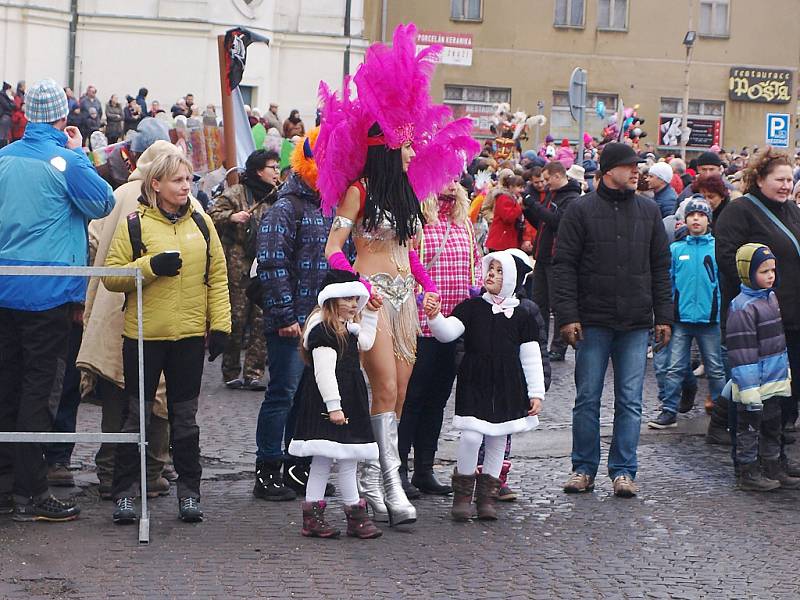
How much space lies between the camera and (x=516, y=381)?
8.39 m

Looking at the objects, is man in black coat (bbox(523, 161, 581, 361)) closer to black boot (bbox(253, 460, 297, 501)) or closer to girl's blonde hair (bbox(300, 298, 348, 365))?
black boot (bbox(253, 460, 297, 501))

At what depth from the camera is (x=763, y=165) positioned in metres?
9.75

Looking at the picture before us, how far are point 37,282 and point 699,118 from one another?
1687 inches

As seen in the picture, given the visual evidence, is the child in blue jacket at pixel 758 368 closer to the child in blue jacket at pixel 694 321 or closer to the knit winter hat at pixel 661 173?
the child in blue jacket at pixel 694 321

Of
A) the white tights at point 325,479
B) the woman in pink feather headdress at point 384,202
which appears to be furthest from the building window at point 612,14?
the white tights at point 325,479

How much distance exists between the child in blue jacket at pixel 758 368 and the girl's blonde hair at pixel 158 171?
143 inches

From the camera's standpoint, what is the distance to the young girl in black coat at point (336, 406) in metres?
7.65

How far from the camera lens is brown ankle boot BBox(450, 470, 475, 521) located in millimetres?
8172

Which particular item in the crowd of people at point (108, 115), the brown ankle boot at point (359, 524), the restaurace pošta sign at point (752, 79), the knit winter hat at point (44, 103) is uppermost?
the restaurace pošta sign at point (752, 79)

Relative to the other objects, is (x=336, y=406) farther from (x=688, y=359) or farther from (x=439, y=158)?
(x=688, y=359)

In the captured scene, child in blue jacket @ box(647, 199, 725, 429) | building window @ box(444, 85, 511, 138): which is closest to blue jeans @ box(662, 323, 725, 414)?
child in blue jacket @ box(647, 199, 725, 429)

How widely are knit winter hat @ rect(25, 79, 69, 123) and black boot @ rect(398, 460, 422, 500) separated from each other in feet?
8.95

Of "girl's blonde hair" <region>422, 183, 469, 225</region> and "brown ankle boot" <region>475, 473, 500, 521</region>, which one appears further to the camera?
"girl's blonde hair" <region>422, 183, 469, 225</region>

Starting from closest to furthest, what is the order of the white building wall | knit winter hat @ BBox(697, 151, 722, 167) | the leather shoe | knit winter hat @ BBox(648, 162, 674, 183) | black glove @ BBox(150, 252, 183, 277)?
1. black glove @ BBox(150, 252, 183, 277)
2. the leather shoe
3. knit winter hat @ BBox(697, 151, 722, 167)
4. knit winter hat @ BBox(648, 162, 674, 183)
5. the white building wall
